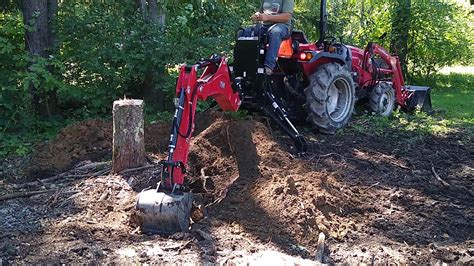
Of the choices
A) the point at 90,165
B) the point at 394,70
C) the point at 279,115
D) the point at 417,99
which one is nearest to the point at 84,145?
Result: the point at 90,165

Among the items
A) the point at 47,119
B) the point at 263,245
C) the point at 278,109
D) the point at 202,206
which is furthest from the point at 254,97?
the point at 47,119

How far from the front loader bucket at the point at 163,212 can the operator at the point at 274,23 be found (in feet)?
9.83

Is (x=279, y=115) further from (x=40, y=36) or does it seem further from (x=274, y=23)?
(x=40, y=36)

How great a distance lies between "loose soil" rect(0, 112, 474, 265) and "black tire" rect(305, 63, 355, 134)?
0.46m

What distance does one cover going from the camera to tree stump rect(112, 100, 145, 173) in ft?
20.9

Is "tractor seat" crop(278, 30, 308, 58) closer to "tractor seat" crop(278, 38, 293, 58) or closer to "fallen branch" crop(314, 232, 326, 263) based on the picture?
"tractor seat" crop(278, 38, 293, 58)

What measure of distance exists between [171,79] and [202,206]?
14.7 ft

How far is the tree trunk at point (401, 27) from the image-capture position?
17281 millimetres

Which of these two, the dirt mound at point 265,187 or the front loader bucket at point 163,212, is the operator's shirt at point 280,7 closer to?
the dirt mound at point 265,187

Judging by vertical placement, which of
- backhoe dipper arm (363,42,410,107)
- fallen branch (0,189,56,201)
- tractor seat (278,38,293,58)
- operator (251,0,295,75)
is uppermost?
operator (251,0,295,75)

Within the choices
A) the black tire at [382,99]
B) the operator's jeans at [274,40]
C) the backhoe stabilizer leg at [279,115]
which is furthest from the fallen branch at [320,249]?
the black tire at [382,99]

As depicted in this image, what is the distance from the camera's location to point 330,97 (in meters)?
8.53

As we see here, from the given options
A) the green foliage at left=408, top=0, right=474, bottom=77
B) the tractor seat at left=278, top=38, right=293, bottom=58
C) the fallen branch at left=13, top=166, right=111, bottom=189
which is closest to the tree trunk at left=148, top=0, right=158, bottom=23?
the tractor seat at left=278, top=38, right=293, bottom=58

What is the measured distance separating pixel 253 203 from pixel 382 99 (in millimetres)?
5160
